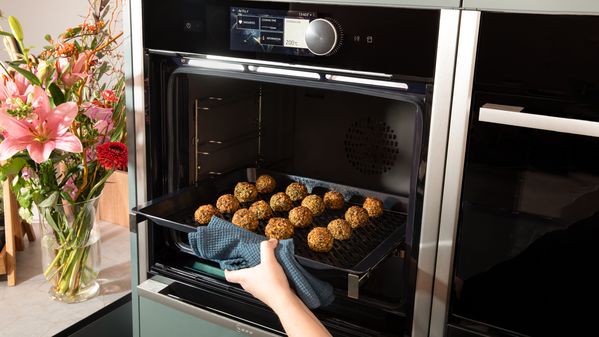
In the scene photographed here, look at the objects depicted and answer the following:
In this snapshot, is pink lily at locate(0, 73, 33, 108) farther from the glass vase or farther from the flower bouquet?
the glass vase

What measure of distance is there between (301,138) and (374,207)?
0.30m

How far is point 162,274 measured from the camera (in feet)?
5.01

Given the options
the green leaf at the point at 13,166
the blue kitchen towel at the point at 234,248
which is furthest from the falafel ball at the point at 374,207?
the green leaf at the point at 13,166

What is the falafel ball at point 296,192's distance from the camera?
159 centimetres

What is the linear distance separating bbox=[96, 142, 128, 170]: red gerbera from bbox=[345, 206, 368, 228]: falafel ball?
546mm

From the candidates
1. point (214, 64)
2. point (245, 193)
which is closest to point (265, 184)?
point (245, 193)

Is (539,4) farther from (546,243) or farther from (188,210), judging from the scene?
(188,210)

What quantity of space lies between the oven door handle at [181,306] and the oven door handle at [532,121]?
0.65 meters

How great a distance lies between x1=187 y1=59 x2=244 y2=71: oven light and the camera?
1289 mm

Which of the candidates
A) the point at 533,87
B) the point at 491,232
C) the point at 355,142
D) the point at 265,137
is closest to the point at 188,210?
the point at 265,137

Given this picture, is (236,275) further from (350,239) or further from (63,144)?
(63,144)

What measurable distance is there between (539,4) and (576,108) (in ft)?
0.54

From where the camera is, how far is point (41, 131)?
4.61ft

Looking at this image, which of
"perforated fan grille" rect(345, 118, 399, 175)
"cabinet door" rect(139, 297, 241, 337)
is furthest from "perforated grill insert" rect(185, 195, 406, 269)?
"cabinet door" rect(139, 297, 241, 337)
